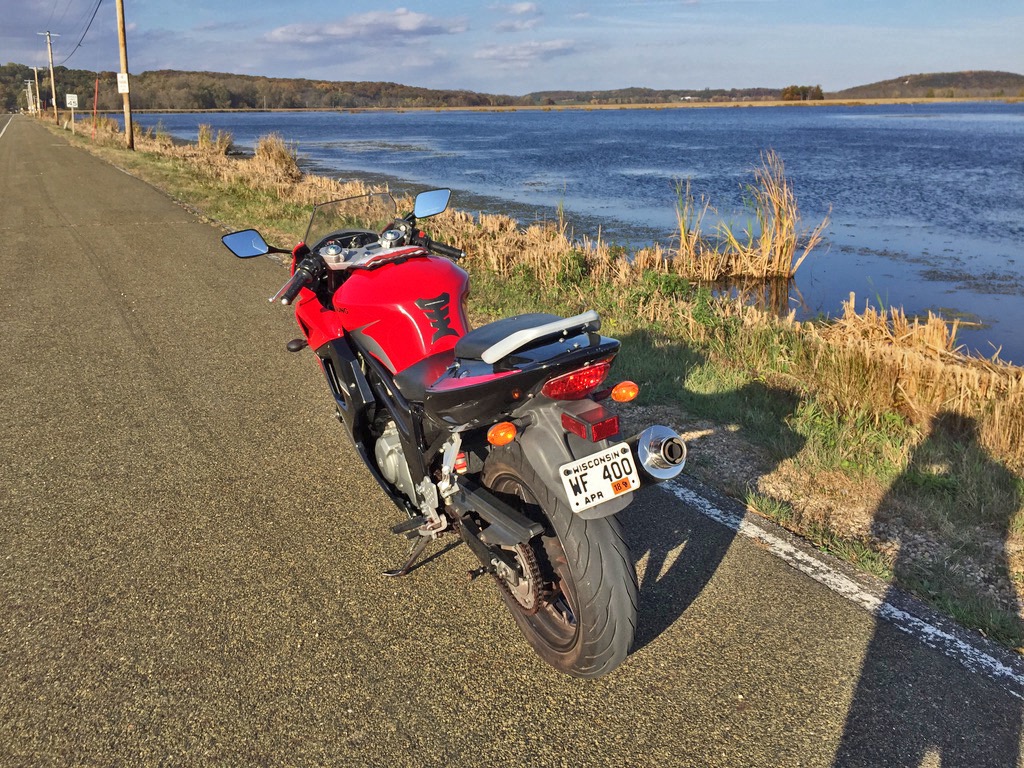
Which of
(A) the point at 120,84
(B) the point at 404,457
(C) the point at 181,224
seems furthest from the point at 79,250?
(A) the point at 120,84

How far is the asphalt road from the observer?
262 centimetres

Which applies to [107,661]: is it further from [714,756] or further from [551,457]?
[714,756]

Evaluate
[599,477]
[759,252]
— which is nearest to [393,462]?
[599,477]

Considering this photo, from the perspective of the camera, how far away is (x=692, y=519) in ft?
13.3

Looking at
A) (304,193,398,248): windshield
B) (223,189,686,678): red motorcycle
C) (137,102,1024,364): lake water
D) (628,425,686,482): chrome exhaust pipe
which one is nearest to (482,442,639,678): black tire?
(223,189,686,678): red motorcycle

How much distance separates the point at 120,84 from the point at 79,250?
21799 millimetres

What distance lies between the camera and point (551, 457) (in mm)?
2686

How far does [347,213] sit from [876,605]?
128 inches

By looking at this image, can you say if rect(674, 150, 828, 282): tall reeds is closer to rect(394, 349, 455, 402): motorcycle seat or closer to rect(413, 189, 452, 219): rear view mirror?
rect(413, 189, 452, 219): rear view mirror

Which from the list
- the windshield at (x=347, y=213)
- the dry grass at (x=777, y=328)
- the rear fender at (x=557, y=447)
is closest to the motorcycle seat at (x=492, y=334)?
the rear fender at (x=557, y=447)

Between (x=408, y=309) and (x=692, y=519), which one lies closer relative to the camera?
(x=408, y=309)

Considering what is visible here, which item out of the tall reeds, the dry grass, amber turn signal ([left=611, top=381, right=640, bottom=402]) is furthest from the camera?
the tall reeds

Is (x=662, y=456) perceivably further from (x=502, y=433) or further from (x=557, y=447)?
(x=502, y=433)

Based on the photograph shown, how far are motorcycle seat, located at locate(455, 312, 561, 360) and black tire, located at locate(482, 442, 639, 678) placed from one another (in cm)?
36
